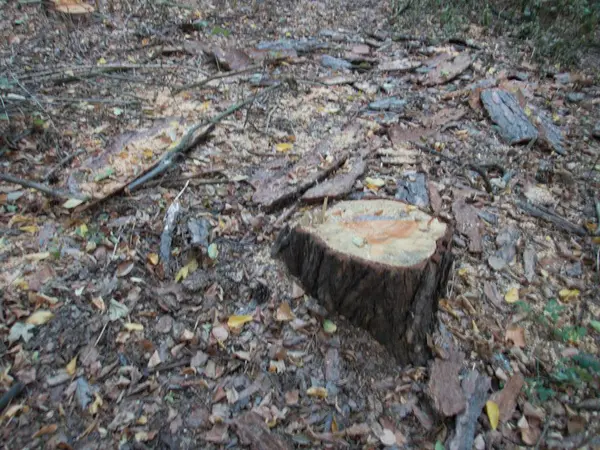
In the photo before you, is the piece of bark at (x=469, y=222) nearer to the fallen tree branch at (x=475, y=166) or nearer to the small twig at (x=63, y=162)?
the fallen tree branch at (x=475, y=166)

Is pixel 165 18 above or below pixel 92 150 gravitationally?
above

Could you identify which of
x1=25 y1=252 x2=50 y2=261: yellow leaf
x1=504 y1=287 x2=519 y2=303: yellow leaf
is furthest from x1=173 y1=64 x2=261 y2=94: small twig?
x1=504 y1=287 x2=519 y2=303: yellow leaf

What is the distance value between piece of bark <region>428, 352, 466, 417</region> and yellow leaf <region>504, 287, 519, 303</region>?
21.5 inches

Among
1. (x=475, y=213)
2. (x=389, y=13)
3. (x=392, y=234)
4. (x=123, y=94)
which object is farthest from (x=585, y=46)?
(x=123, y=94)

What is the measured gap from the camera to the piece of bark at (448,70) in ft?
17.2

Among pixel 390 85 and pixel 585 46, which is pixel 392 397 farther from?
pixel 585 46

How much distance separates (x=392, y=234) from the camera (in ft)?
8.14

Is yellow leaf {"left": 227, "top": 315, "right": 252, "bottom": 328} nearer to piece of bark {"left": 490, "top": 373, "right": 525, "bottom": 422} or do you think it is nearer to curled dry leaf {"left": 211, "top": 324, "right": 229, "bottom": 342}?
curled dry leaf {"left": 211, "top": 324, "right": 229, "bottom": 342}

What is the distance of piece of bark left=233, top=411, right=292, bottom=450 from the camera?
7.16ft

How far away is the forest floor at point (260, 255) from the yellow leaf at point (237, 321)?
0.5 inches

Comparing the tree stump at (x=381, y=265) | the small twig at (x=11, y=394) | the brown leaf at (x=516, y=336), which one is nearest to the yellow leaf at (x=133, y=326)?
the small twig at (x=11, y=394)

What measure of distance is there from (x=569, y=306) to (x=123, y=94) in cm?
431

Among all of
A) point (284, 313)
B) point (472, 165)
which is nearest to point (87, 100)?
point (284, 313)

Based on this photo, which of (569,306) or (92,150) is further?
(92,150)
